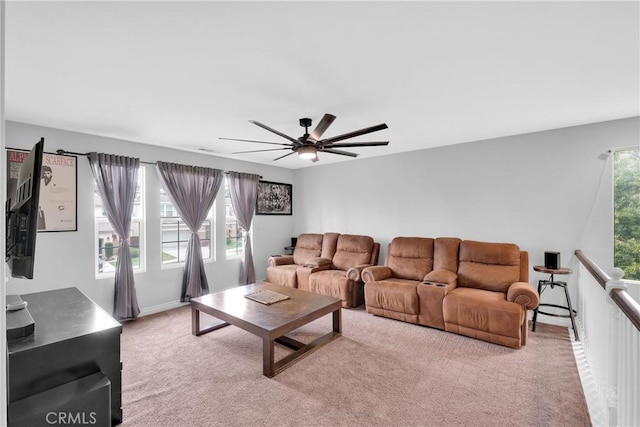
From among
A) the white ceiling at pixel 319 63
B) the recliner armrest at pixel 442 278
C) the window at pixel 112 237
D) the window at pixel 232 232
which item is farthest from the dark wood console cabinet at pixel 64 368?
the window at pixel 232 232

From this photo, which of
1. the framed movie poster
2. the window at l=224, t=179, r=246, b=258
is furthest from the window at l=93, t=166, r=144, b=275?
the window at l=224, t=179, r=246, b=258

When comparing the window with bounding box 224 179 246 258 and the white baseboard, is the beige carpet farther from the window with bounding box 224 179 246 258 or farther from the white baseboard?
the window with bounding box 224 179 246 258

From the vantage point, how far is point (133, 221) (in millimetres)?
4059

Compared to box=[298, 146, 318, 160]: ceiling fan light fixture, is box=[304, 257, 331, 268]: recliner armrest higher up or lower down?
lower down

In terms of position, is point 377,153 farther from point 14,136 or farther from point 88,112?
point 14,136

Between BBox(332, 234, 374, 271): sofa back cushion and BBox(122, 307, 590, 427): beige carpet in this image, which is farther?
BBox(332, 234, 374, 271): sofa back cushion

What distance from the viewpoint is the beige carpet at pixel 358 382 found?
204cm

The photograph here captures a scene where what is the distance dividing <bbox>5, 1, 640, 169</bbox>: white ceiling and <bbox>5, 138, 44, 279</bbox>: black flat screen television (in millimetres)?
832

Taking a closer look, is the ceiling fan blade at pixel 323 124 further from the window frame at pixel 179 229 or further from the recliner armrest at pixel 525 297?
the window frame at pixel 179 229

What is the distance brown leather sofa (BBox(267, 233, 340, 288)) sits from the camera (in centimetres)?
489

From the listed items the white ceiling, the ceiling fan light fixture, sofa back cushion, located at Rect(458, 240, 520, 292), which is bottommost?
sofa back cushion, located at Rect(458, 240, 520, 292)

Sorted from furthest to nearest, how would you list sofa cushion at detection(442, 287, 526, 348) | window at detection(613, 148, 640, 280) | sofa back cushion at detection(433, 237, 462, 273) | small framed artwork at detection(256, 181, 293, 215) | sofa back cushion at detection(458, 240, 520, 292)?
small framed artwork at detection(256, 181, 293, 215) < sofa back cushion at detection(433, 237, 462, 273) < sofa back cushion at detection(458, 240, 520, 292) < window at detection(613, 148, 640, 280) < sofa cushion at detection(442, 287, 526, 348)

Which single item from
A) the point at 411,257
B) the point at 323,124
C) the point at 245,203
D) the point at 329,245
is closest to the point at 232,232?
the point at 245,203

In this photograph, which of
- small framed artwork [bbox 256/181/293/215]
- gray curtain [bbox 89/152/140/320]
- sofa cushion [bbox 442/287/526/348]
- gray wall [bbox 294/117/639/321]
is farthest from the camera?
small framed artwork [bbox 256/181/293/215]
